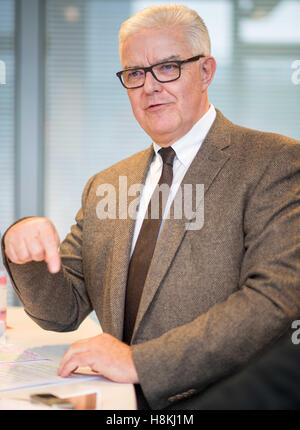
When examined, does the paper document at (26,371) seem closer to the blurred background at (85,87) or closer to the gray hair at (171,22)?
the gray hair at (171,22)

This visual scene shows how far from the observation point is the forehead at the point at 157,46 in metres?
1.36

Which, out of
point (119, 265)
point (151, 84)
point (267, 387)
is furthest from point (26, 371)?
point (151, 84)

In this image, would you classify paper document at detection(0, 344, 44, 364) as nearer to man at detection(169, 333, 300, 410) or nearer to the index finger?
the index finger

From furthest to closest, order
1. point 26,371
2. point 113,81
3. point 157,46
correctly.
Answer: point 113,81
point 157,46
point 26,371

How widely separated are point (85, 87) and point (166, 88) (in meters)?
1.47

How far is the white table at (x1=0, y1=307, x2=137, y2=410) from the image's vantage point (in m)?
0.86

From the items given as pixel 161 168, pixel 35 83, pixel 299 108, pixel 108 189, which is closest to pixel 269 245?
pixel 161 168

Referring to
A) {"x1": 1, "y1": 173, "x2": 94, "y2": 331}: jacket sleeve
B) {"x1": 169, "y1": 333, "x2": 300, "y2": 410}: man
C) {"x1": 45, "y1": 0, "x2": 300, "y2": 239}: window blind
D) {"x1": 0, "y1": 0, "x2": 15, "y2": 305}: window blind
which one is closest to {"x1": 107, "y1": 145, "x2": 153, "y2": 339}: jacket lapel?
{"x1": 1, "y1": 173, "x2": 94, "y2": 331}: jacket sleeve

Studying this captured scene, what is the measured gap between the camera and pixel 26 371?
3.30 feet

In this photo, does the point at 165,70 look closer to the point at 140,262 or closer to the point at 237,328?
the point at 140,262

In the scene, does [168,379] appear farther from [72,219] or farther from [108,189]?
[72,219]

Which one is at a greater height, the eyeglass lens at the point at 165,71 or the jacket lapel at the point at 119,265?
the eyeglass lens at the point at 165,71

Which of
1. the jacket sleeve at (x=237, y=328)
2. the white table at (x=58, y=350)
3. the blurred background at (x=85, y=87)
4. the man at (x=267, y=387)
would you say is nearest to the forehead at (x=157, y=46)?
the jacket sleeve at (x=237, y=328)
